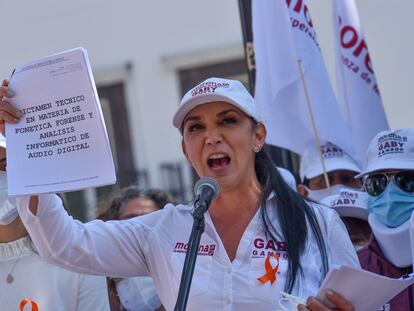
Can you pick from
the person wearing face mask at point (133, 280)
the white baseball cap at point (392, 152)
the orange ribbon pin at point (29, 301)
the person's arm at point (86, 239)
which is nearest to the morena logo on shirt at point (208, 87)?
the person's arm at point (86, 239)

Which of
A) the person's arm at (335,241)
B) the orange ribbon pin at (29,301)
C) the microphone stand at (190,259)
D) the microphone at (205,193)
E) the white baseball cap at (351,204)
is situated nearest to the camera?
the microphone stand at (190,259)

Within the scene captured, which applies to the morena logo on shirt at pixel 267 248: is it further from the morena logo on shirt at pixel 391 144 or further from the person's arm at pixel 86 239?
the morena logo on shirt at pixel 391 144

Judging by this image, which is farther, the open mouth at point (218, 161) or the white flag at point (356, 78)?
the white flag at point (356, 78)

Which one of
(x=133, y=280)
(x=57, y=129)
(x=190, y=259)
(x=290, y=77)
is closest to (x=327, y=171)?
(x=290, y=77)

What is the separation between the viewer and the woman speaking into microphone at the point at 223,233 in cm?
308

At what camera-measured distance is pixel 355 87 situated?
5.84m

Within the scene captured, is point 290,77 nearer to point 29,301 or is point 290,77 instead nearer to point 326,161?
point 326,161

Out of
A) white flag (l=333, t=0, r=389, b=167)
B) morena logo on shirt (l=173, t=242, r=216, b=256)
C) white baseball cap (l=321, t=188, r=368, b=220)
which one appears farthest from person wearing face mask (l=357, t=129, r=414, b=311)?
white flag (l=333, t=0, r=389, b=167)

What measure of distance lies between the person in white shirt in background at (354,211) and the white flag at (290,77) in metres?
0.67

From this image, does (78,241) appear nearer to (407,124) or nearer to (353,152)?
(353,152)

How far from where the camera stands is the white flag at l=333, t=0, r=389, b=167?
578cm

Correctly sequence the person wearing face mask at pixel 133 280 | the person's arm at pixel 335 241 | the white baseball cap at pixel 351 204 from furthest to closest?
1. the person wearing face mask at pixel 133 280
2. the white baseball cap at pixel 351 204
3. the person's arm at pixel 335 241

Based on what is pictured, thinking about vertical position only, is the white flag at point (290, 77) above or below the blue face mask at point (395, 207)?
above

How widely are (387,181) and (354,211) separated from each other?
601 millimetres
